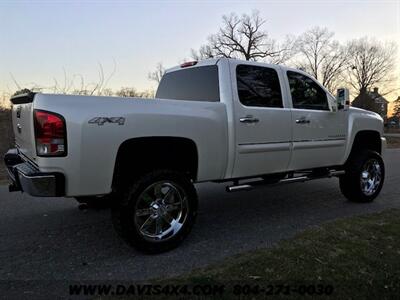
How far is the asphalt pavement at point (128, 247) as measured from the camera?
386 cm

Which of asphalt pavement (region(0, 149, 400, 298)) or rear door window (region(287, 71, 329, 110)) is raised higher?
rear door window (region(287, 71, 329, 110))

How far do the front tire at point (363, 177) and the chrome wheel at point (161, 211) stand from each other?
10.8ft

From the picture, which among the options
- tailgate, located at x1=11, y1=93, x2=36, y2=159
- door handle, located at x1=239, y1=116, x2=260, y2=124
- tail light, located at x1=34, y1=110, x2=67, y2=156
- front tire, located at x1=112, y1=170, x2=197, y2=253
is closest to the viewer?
tail light, located at x1=34, y1=110, x2=67, y2=156

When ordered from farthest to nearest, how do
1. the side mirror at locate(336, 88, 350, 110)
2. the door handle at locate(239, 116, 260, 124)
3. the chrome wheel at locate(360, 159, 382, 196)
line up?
the chrome wheel at locate(360, 159, 382, 196), the side mirror at locate(336, 88, 350, 110), the door handle at locate(239, 116, 260, 124)

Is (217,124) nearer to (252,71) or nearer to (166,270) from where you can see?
(252,71)

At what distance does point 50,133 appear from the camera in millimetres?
3604

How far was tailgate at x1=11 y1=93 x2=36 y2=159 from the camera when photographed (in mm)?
3793

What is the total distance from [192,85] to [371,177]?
140 inches

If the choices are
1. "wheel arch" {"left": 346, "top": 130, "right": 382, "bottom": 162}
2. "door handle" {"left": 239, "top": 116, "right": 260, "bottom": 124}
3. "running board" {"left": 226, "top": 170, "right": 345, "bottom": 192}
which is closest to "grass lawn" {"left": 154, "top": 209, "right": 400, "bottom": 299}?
"running board" {"left": 226, "top": 170, "right": 345, "bottom": 192}

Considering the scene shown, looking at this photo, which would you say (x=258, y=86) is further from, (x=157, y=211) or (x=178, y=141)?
(x=157, y=211)

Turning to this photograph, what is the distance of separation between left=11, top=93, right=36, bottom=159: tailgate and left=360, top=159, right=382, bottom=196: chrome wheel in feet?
16.4

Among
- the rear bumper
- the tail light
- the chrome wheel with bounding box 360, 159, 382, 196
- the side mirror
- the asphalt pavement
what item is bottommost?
the asphalt pavement

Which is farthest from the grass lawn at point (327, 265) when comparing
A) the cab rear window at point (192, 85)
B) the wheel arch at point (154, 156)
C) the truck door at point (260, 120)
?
the cab rear window at point (192, 85)

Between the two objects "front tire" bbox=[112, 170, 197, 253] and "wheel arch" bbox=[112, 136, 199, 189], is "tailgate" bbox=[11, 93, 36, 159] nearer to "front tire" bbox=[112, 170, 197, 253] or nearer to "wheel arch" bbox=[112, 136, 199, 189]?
"wheel arch" bbox=[112, 136, 199, 189]
